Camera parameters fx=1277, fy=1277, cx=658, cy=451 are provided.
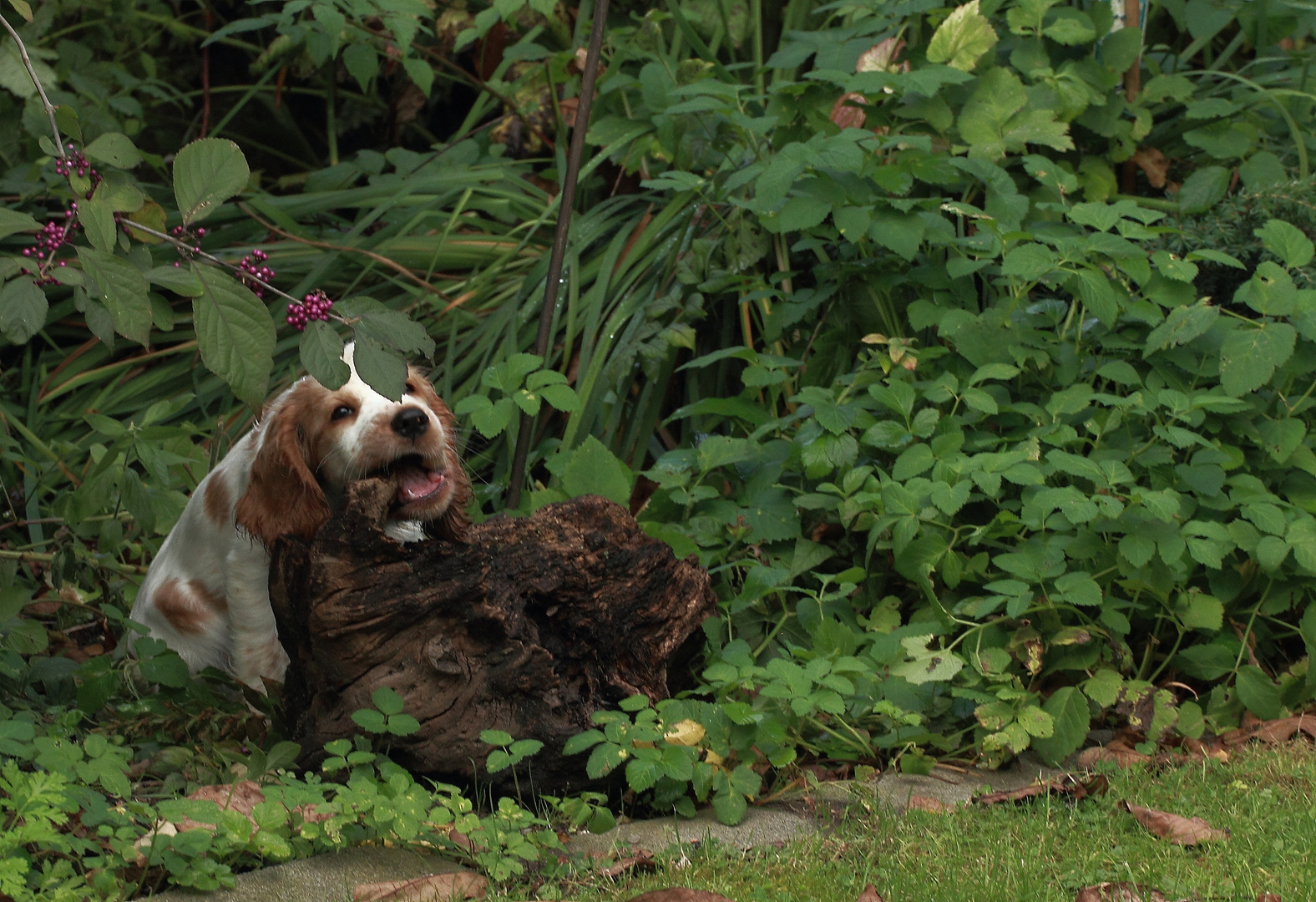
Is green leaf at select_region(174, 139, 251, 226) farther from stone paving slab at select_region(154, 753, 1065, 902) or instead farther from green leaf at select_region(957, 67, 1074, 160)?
green leaf at select_region(957, 67, 1074, 160)

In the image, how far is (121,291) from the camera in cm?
206

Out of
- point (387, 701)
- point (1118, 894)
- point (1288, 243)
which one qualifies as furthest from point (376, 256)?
point (1118, 894)

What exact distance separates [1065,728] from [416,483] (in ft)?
5.71

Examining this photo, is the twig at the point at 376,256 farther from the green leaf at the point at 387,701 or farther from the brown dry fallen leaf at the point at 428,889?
the brown dry fallen leaf at the point at 428,889

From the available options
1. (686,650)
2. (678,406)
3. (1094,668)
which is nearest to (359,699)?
(686,650)

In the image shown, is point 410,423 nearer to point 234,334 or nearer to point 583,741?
point 583,741

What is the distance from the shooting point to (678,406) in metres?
4.90

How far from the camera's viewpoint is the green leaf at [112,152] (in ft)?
7.25

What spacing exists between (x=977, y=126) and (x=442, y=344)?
2.23 m

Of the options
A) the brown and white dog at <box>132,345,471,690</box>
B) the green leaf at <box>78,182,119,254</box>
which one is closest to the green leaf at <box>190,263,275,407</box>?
the green leaf at <box>78,182,119,254</box>

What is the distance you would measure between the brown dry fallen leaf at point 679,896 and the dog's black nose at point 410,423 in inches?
52.0

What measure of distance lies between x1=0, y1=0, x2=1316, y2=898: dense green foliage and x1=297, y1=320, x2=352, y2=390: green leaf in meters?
0.01

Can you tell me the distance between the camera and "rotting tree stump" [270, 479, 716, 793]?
2.87 meters

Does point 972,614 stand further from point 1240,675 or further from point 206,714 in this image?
point 206,714
